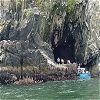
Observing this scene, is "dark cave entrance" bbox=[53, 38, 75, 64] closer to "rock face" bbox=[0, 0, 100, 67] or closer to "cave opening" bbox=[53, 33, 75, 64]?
"cave opening" bbox=[53, 33, 75, 64]

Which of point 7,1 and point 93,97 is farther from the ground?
point 7,1

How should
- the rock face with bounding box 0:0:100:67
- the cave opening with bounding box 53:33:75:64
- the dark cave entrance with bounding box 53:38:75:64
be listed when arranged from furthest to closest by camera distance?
the dark cave entrance with bounding box 53:38:75:64, the cave opening with bounding box 53:33:75:64, the rock face with bounding box 0:0:100:67

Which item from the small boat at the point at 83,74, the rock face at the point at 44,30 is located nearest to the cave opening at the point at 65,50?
the rock face at the point at 44,30

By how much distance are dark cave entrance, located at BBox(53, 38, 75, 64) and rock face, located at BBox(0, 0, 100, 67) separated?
0.74 metres

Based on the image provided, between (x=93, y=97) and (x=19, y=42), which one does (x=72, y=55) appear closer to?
(x=19, y=42)

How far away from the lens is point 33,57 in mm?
40125

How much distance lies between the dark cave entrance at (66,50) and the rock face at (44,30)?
74 centimetres

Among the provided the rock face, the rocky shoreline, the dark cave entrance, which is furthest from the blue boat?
the dark cave entrance

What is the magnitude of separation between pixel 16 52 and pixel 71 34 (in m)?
8.69

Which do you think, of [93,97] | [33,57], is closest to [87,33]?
[33,57]

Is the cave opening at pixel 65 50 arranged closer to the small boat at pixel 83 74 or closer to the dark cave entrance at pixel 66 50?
the dark cave entrance at pixel 66 50

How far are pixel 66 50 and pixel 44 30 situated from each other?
6.73 m

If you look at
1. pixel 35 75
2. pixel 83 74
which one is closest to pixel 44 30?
pixel 35 75

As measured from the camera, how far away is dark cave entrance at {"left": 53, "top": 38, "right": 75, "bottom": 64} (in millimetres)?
47594
